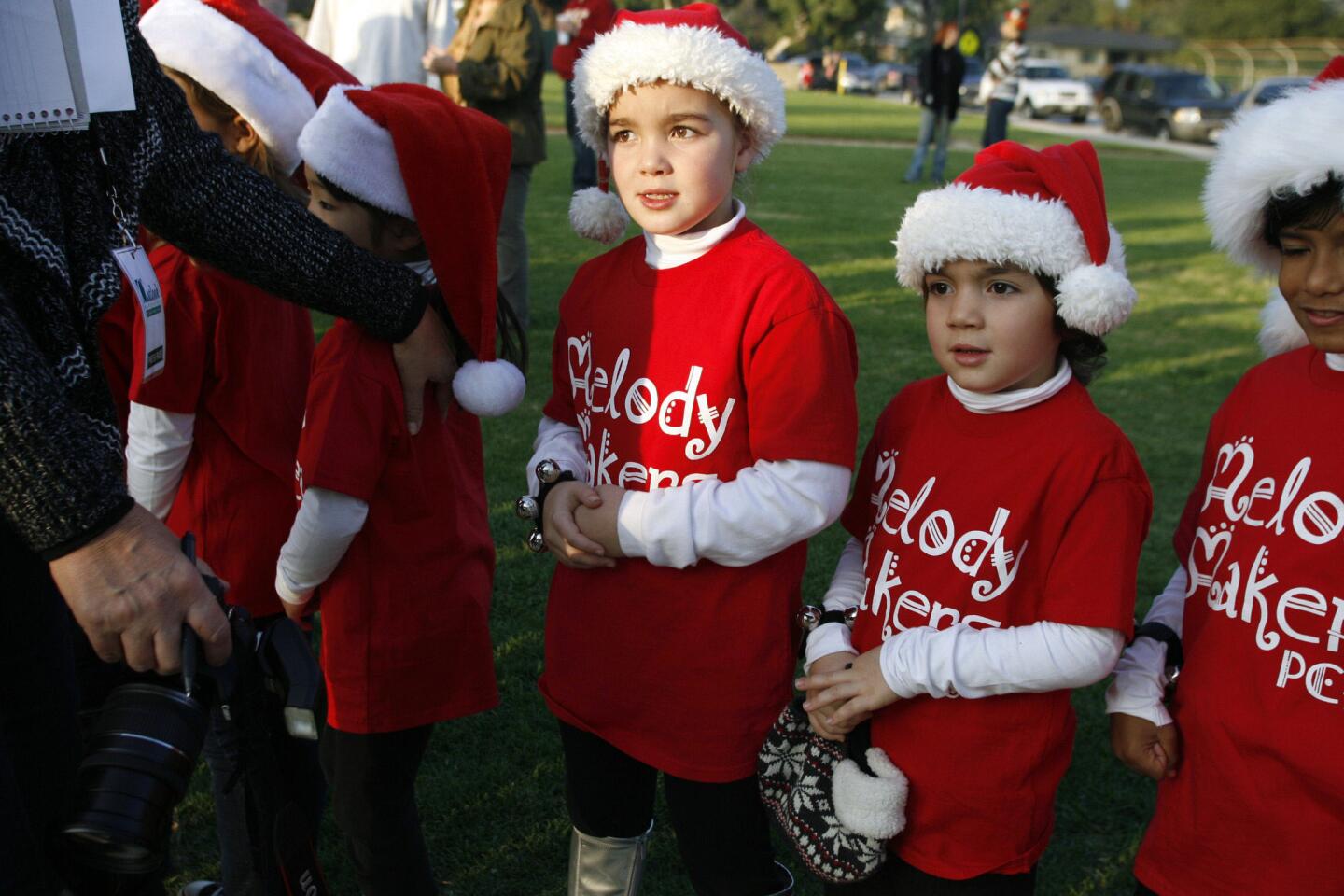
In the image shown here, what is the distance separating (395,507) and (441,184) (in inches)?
23.7

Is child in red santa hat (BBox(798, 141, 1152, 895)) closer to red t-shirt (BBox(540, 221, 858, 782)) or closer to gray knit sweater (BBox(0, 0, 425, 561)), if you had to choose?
red t-shirt (BBox(540, 221, 858, 782))

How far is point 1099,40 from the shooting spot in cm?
6812

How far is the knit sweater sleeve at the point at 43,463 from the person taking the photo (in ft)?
4.17

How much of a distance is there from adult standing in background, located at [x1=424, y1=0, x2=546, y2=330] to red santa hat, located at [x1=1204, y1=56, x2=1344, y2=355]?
4.53 m

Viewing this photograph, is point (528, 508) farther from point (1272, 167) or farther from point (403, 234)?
point (1272, 167)

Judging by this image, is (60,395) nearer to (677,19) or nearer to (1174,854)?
(677,19)

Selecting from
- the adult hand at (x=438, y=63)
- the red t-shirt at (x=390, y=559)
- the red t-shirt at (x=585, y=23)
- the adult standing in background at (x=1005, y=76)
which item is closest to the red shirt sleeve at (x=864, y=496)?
the red t-shirt at (x=390, y=559)

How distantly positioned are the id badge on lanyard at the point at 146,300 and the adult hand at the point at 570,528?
68 centimetres

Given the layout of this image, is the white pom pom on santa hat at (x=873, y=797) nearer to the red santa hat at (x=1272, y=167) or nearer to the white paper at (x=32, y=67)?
the red santa hat at (x=1272, y=167)

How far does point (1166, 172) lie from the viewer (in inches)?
716

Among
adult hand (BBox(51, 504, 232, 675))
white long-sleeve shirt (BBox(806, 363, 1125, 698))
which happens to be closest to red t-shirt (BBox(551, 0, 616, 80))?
white long-sleeve shirt (BBox(806, 363, 1125, 698))

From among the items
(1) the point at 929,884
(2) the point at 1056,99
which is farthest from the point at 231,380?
(2) the point at 1056,99

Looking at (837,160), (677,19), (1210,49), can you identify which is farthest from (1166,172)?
(1210,49)

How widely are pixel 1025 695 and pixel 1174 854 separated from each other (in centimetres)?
35
